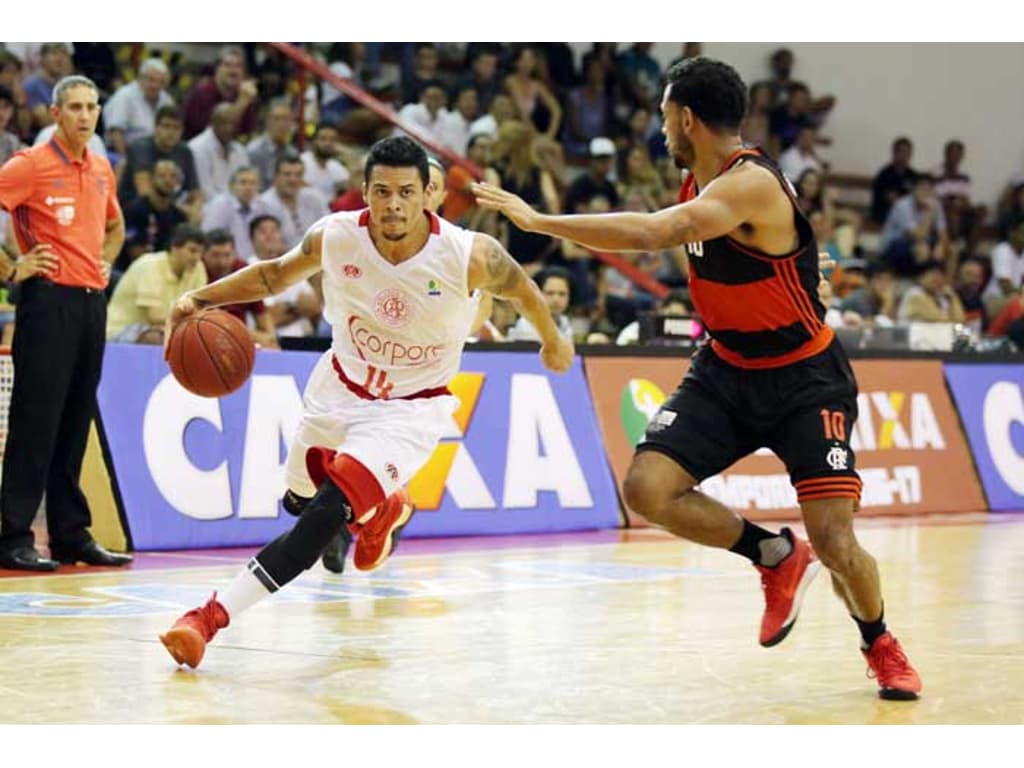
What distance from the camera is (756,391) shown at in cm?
600

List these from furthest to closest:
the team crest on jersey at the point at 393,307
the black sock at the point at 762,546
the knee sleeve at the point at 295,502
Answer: the knee sleeve at the point at 295,502
the team crest on jersey at the point at 393,307
the black sock at the point at 762,546

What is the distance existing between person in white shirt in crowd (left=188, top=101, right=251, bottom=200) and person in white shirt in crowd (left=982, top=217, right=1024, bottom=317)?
32.3 ft

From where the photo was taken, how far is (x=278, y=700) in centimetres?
537

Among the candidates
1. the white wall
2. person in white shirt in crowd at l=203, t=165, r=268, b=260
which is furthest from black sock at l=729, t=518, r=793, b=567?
the white wall

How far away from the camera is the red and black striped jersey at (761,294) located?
586 centimetres

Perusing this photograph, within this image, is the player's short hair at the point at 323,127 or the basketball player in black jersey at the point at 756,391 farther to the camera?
the player's short hair at the point at 323,127

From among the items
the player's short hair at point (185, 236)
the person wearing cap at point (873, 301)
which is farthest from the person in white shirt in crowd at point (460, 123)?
the player's short hair at point (185, 236)

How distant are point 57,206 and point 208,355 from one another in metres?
3.01

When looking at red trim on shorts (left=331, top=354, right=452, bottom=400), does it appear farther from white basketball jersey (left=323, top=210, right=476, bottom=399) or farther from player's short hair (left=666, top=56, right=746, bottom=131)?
player's short hair (left=666, top=56, right=746, bottom=131)

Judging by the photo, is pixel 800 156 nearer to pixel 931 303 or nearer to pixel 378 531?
pixel 931 303

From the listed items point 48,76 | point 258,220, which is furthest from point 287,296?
point 48,76

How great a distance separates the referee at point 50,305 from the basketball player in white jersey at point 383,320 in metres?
2.88

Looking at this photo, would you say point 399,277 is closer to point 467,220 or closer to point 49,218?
point 49,218

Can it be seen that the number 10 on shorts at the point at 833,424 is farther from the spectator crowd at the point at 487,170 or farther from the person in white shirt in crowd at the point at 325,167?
the person in white shirt in crowd at the point at 325,167
